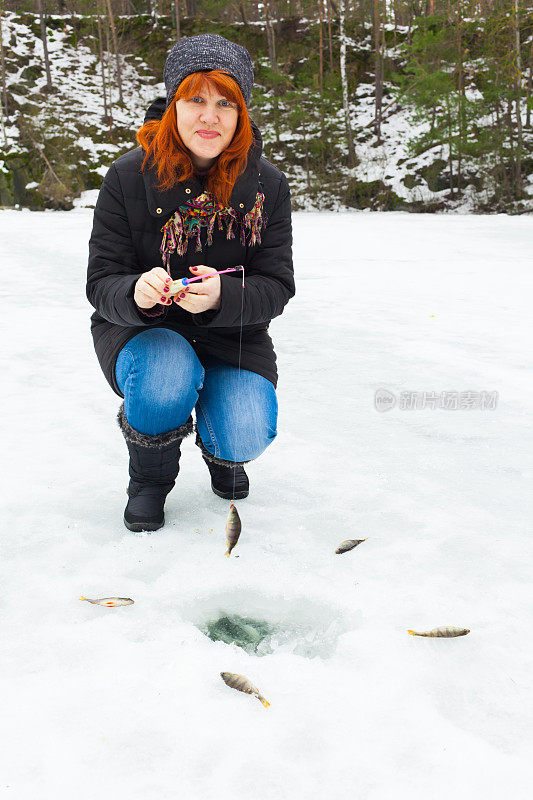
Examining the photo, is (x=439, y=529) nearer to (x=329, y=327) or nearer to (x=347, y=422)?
(x=347, y=422)

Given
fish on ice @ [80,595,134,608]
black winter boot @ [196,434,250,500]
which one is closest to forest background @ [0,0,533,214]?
black winter boot @ [196,434,250,500]

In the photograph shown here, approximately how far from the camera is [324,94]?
20.8m

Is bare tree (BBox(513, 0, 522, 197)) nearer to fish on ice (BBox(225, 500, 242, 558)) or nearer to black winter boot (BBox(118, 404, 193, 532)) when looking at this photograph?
black winter boot (BBox(118, 404, 193, 532))

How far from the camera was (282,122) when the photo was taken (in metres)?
21.3

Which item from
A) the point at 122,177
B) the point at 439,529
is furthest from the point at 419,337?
the point at 122,177

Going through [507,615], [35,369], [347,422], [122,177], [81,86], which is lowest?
[507,615]

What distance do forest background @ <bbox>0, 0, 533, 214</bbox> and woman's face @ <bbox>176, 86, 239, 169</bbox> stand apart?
1703 cm

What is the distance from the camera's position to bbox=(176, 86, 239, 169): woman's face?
1.72 m

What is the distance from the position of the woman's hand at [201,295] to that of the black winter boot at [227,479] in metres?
0.53

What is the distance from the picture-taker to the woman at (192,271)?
5.68 feet

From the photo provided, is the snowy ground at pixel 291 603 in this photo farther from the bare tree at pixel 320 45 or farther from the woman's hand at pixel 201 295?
the bare tree at pixel 320 45

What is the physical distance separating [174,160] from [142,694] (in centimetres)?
143

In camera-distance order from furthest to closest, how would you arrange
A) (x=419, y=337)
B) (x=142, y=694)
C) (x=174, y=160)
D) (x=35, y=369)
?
(x=419, y=337), (x=35, y=369), (x=174, y=160), (x=142, y=694)

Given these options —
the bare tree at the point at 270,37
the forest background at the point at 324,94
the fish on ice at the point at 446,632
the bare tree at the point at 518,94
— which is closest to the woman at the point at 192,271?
the fish on ice at the point at 446,632
